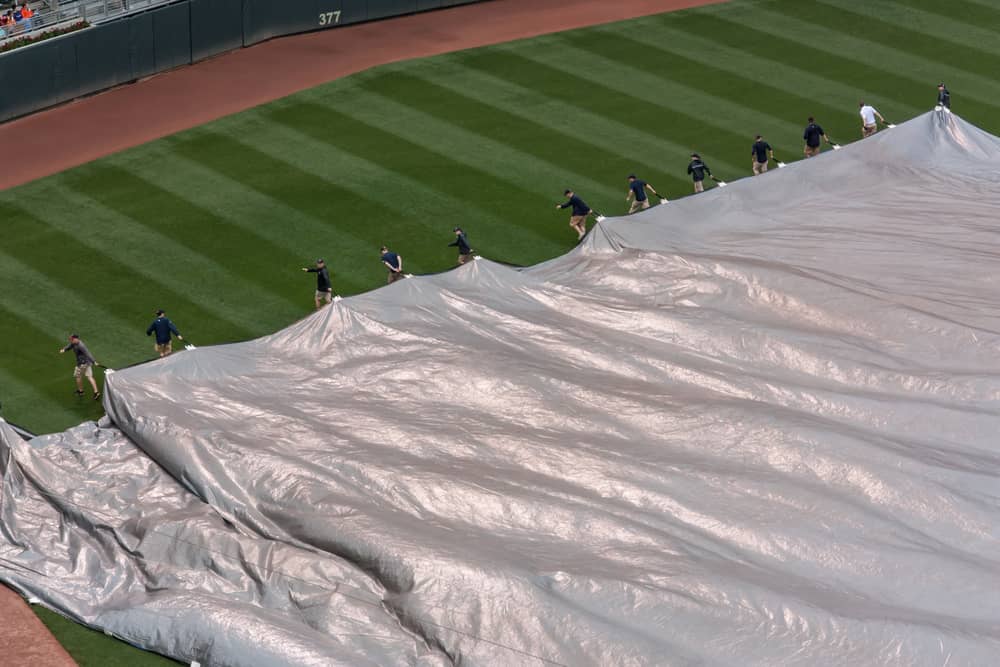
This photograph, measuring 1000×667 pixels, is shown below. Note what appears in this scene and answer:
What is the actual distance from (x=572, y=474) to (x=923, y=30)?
22.9 meters

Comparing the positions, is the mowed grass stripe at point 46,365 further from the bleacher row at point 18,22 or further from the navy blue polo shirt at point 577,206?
the bleacher row at point 18,22

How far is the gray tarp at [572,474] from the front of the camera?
17109mm

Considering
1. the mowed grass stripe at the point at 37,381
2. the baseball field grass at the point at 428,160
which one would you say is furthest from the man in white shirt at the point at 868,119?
the mowed grass stripe at the point at 37,381

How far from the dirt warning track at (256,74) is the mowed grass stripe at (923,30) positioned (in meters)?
3.90

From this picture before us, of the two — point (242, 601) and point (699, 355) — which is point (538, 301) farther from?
point (242, 601)

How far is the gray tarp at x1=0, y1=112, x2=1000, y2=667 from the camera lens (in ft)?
56.1

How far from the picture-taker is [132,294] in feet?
89.2

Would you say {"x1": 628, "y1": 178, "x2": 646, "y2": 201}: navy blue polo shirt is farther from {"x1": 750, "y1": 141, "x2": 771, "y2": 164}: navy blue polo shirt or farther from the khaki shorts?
{"x1": 750, "y1": 141, "x2": 771, "y2": 164}: navy blue polo shirt

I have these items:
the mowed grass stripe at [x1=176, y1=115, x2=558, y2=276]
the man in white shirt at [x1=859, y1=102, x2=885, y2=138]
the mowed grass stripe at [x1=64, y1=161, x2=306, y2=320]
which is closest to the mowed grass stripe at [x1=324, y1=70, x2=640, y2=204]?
the mowed grass stripe at [x1=176, y1=115, x2=558, y2=276]

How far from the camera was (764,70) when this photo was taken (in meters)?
35.8

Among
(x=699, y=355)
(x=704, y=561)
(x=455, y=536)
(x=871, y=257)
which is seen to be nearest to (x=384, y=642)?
(x=455, y=536)

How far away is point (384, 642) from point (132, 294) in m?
11.8

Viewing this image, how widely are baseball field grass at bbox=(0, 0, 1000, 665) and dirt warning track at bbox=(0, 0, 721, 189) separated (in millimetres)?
696

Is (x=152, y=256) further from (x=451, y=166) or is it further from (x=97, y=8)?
(x=97, y=8)
